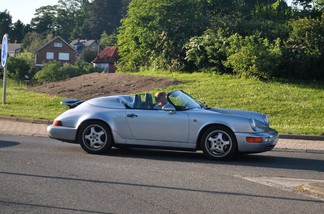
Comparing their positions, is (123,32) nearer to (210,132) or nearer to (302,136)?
(302,136)

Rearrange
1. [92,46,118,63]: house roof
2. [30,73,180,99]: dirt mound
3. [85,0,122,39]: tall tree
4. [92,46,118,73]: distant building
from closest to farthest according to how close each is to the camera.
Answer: [30,73,180,99]: dirt mound, [92,46,118,73]: distant building, [92,46,118,63]: house roof, [85,0,122,39]: tall tree

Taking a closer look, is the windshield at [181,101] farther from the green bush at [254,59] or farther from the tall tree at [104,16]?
the tall tree at [104,16]

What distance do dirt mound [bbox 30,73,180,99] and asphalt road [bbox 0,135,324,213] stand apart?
12617mm

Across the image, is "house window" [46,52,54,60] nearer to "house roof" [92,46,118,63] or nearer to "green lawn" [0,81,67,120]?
"house roof" [92,46,118,63]

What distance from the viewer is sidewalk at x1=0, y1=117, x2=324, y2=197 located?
13688 mm

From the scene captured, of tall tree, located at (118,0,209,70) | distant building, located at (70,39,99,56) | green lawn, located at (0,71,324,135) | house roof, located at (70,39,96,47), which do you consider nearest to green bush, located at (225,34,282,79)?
green lawn, located at (0,71,324,135)

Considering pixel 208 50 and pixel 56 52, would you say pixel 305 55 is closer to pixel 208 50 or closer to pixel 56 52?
pixel 208 50

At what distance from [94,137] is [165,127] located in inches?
53.9

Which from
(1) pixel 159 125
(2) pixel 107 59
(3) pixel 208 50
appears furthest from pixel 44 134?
(2) pixel 107 59

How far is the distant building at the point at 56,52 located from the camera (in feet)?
303

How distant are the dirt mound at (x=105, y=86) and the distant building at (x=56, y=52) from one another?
63701 millimetres

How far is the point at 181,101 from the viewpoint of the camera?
441 inches

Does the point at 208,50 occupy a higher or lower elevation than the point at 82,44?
lower

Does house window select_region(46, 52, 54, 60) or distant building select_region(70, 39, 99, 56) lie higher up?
distant building select_region(70, 39, 99, 56)
